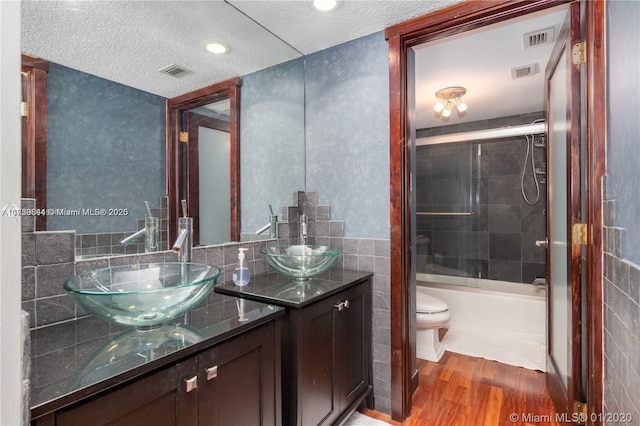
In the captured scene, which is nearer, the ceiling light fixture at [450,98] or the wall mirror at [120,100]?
the wall mirror at [120,100]

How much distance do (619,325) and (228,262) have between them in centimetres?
172

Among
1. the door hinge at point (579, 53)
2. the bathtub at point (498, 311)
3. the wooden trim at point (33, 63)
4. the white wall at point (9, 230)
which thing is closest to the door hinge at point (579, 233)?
the door hinge at point (579, 53)

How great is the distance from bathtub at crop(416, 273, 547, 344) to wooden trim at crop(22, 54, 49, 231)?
327cm

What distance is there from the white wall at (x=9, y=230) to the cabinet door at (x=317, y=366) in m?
0.99

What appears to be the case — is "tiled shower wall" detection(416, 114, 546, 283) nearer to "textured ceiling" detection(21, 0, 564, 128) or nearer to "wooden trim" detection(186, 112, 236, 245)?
"textured ceiling" detection(21, 0, 564, 128)

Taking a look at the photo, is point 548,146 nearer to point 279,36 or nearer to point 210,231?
point 279,36

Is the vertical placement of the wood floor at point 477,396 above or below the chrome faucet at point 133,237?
below

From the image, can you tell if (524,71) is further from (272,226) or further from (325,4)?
(272,226)

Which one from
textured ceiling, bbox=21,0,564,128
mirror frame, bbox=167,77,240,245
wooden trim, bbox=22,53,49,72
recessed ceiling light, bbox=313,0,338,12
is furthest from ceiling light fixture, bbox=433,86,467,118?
wooden trim, bbox=22,53,49,72

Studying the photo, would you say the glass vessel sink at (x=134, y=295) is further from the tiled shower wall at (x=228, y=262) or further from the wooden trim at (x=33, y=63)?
the wooden trim at (x=33, y=63)

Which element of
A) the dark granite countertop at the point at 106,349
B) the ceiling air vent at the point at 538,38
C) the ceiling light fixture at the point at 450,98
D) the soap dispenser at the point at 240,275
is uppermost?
the ceiling air vent at the point at 538,38

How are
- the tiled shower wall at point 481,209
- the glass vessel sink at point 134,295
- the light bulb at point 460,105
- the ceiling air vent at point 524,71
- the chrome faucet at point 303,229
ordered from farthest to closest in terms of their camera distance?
the tiled shower wall at point 481,209 → the light bulb at point 460,105 → the ceiling air vent at point 524,71 → the chrome faucet at point 303,229 → the glass vessel sink at point 134,295

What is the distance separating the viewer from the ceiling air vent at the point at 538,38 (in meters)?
2.02

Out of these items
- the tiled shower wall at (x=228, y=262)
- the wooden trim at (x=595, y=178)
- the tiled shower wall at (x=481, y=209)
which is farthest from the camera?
the tiled shower wall at (x=481, y=209)
